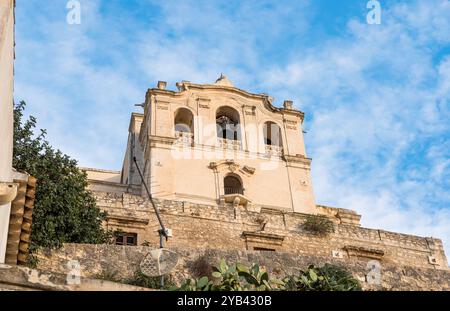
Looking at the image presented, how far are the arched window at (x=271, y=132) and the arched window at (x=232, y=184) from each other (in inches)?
122

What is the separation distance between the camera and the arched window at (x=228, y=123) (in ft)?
103

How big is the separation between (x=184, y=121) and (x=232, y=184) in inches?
161

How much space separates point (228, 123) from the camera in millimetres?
32031

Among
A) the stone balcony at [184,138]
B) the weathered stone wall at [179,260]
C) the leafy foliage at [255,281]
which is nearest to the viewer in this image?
the leafy foliage at [255,281]

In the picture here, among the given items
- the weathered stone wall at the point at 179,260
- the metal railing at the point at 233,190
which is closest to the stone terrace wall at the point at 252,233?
the metal railing at the point at 233,190

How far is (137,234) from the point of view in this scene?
76.2ft

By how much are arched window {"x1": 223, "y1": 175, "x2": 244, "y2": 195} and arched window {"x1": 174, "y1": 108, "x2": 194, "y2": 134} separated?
9.23ft

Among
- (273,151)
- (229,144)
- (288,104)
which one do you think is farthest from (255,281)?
(288,104)

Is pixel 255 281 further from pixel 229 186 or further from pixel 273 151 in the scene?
pixel 273 151

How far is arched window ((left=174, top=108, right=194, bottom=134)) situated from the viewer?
3072 centimetres

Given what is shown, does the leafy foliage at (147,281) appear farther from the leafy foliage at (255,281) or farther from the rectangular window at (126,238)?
the rectangular window at (126,238)
